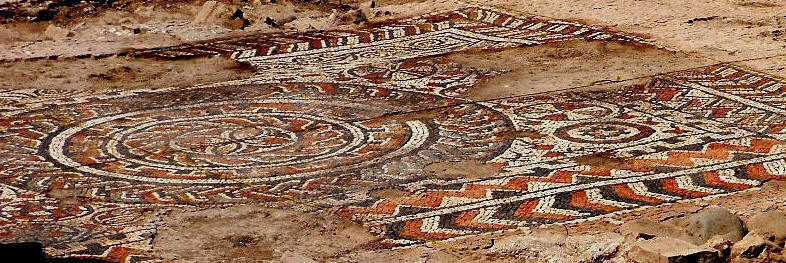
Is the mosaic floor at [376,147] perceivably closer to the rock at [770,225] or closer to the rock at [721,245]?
the rock at [770,225]

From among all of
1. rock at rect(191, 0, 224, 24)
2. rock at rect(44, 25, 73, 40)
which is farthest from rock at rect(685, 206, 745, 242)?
rock at rect(44, 25, 73, 40)

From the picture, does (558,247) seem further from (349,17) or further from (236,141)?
(349,17)

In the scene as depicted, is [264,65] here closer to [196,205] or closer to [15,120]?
[15,120]

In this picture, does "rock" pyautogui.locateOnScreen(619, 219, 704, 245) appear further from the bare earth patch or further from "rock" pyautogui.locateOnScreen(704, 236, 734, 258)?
the bare earth patch

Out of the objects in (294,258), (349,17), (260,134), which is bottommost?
(349,17)

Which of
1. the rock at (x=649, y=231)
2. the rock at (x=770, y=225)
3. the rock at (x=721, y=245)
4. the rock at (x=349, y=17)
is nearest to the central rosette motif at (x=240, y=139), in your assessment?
the rock at (x=649, y=231)

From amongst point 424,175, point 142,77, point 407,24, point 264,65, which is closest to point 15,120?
point 142,77

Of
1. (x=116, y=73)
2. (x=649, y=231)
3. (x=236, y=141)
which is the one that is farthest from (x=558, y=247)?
(x=116, y=73)
